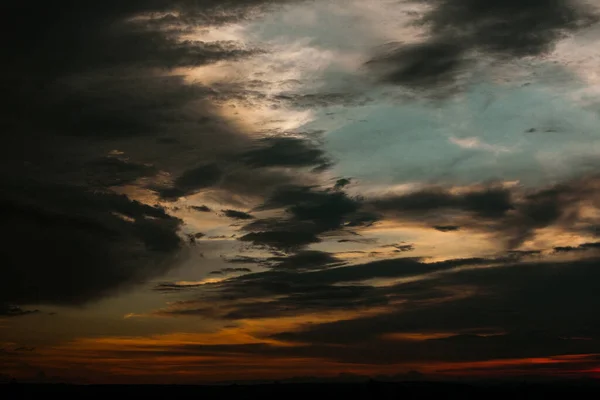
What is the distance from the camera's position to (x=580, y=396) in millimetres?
199125

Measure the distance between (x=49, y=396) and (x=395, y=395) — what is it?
108779mm

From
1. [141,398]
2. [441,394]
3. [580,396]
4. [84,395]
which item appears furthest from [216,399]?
[580,396]

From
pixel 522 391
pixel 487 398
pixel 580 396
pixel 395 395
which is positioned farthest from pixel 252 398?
pixel 580 396

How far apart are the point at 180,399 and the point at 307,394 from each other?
132 ft

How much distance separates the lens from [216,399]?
19675cm

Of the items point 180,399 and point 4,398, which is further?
point 180,399

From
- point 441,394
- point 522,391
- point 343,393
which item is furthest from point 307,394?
point 522,391

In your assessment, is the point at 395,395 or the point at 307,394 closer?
the point at 395,395

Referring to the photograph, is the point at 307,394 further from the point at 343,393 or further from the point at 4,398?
the point at 4,398

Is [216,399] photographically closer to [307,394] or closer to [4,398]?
[307,394]

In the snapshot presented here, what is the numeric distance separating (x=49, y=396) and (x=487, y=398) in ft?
445

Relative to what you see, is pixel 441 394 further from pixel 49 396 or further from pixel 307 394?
pixel 49 396

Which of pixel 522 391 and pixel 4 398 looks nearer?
pixel 4 398

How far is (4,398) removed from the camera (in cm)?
18075
